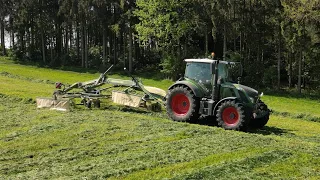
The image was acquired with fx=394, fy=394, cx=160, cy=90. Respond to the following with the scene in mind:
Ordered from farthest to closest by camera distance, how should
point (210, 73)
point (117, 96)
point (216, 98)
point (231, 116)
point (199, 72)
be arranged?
point (117, 96)
point (199, 72)
point (210, 73)
point (216, 98)
point (231, 116)

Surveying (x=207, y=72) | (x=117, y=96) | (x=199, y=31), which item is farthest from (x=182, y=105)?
(x=199, y=31)

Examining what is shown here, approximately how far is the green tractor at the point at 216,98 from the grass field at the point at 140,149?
1.74 feet

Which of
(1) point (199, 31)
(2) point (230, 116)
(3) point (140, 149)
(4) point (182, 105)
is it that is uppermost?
(1) point (199, 31)

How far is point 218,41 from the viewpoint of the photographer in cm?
3647

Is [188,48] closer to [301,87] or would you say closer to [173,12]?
[173,12]

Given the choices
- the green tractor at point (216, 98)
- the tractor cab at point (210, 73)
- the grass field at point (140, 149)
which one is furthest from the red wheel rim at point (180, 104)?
the tractor cab at point (210, 73)

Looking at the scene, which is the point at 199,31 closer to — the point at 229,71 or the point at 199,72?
the point at 229,71

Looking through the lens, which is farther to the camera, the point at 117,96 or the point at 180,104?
the point at 117,96

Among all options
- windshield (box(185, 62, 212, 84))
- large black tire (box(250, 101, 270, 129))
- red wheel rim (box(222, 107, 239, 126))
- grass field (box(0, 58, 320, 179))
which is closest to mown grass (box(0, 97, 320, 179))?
grass field (box(0, 58, 320, 179))

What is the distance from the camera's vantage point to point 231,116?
36.7ft

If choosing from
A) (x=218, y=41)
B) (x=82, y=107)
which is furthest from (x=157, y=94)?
(x=218, y=41)

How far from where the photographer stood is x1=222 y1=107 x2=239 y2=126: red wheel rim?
11070mm

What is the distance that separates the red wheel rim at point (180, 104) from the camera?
40.2 feet

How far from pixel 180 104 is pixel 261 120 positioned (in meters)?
2.53
